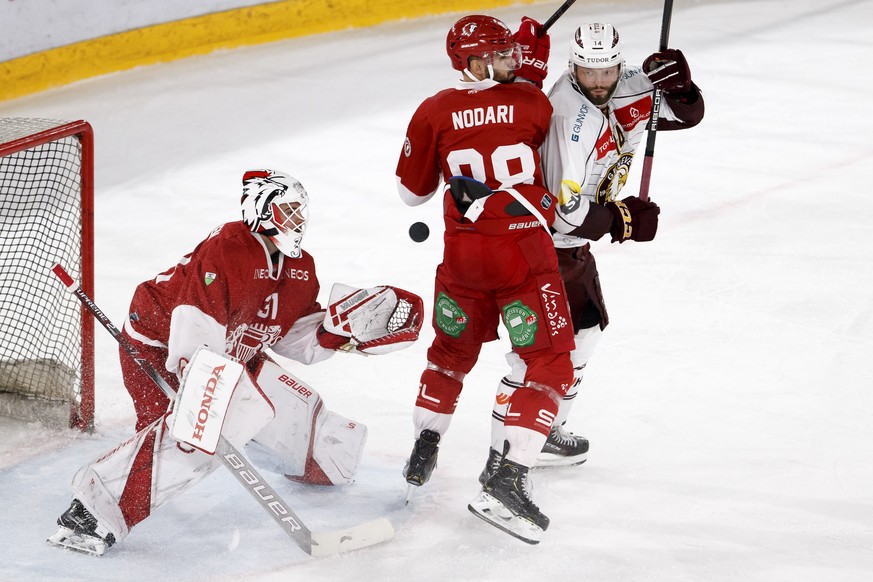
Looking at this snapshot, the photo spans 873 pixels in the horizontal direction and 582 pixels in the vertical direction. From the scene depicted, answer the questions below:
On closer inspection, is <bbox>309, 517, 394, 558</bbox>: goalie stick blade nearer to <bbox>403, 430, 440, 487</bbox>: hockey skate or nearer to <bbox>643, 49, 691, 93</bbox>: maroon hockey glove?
<bbox>403, 430, 440, 487</bbox>: hockey skate

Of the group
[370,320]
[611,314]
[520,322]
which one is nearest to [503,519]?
[520,322]

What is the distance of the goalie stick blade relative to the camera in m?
2.44

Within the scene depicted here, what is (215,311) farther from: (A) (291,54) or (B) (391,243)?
(A) (291,54)

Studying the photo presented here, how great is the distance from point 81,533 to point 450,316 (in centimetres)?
91

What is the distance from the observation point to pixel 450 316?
8.51 ft

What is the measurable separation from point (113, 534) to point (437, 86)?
11.8 feet

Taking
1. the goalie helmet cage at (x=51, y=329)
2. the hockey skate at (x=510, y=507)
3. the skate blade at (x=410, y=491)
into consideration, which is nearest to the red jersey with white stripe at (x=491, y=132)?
the hockey skate at (x=510, y=507)

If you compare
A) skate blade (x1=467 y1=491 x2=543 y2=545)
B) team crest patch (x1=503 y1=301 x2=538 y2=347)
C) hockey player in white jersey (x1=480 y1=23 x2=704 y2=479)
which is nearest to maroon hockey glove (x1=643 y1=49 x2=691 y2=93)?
hockey player in white jersey (x1=480 y1=23 x2=704 y2=479)

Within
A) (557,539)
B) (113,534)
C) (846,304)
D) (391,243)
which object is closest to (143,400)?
(113,534)

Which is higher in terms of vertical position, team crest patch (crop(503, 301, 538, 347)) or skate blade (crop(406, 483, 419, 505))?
team crest patch (crop(503, 301, 538, 347))

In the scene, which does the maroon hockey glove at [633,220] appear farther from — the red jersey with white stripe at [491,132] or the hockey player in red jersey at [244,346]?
the hockey player in red jersey at [244,346]

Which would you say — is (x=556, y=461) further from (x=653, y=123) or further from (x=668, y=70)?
(x=668, y=70)

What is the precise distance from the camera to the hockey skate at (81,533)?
2420mm

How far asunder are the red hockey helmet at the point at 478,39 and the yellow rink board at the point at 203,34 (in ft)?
11.4
